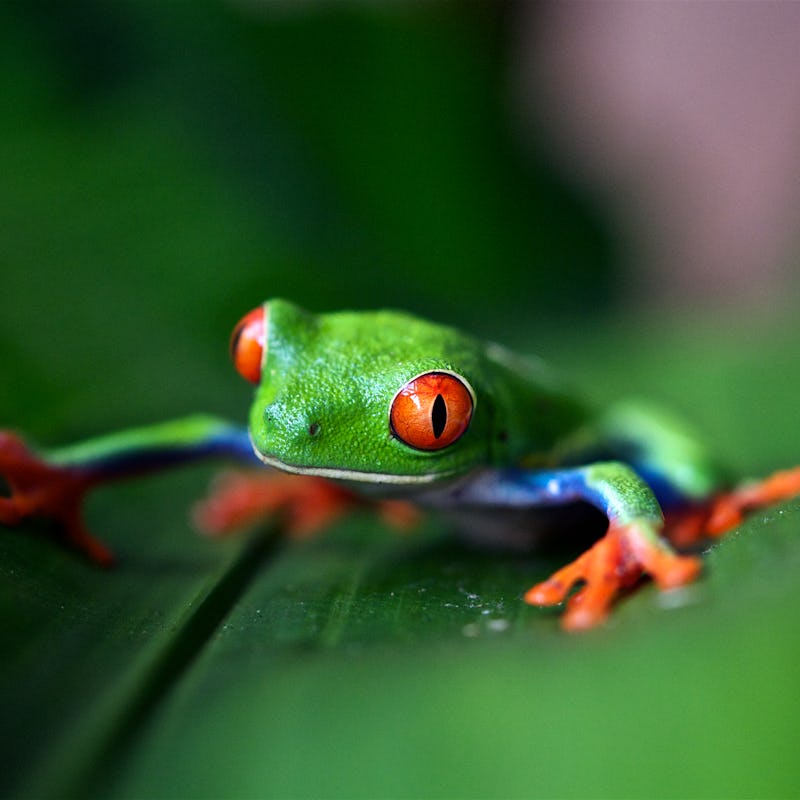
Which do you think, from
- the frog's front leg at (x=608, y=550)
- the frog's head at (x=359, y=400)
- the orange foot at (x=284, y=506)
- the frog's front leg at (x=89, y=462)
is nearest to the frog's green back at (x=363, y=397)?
the frog's head at (x=359, y=400)

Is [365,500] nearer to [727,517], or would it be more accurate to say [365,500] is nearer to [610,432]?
[610,432]

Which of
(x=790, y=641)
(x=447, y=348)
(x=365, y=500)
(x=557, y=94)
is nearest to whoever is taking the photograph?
(x=790, y=641)

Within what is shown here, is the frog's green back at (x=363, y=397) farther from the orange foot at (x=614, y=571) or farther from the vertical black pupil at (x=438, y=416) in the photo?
the orange foot at (x=614, y=571)

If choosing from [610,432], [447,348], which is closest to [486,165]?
[610,432]

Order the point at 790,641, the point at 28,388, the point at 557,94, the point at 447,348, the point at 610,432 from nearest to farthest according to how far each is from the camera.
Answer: the point at 790,641, the point at 447,348, the point at 28,388, the point at 610,432, the point at 557,94

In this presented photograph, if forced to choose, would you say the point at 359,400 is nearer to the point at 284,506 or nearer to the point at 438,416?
the point at 438,416

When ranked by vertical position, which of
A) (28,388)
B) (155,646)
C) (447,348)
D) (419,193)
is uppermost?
(419,193)

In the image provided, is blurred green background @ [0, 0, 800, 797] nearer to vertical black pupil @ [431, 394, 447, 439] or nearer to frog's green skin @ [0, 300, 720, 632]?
frog's green skin @ [0, 300, 720, 632]

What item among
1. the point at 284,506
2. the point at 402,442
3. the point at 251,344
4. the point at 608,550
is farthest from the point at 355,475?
the point at 284,506

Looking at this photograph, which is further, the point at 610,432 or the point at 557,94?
the point at 557,94
